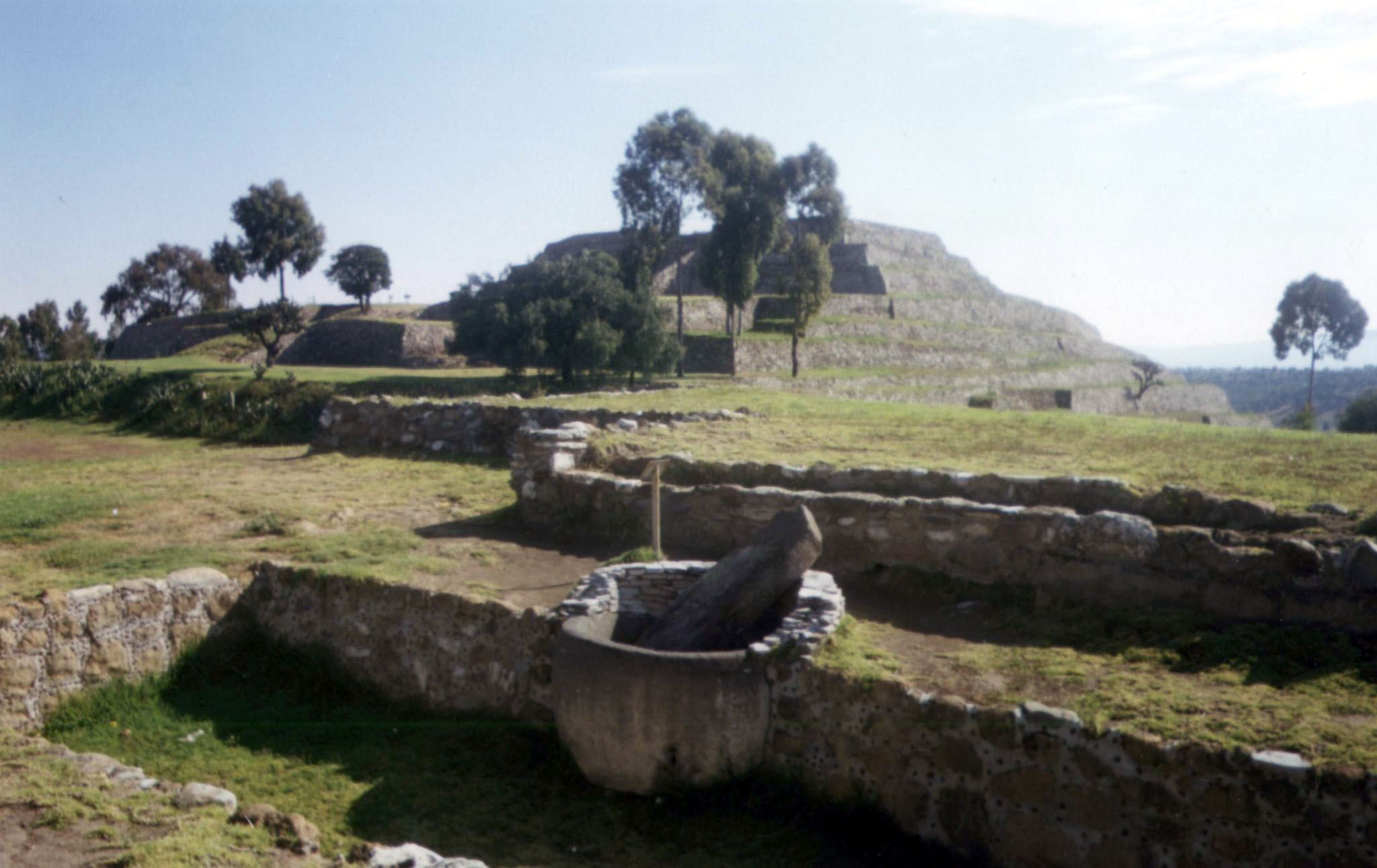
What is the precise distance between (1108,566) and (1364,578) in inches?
66.0

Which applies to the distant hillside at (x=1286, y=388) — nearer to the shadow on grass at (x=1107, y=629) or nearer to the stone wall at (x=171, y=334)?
the stone wall at (x=171, y=334)

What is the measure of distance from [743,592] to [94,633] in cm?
550

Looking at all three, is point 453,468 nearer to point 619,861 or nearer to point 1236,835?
point 619,861

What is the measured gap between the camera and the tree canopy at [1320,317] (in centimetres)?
4256

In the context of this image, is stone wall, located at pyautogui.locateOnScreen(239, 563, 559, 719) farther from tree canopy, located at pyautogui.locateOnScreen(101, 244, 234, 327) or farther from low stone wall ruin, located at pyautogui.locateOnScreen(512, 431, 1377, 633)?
tree canopy, located at pyautogui.locateOnScreen(101, 244, 234, 327)

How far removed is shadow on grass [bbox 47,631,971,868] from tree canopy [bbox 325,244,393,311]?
47.7 meters

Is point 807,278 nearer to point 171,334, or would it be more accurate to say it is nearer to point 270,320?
point 270,320

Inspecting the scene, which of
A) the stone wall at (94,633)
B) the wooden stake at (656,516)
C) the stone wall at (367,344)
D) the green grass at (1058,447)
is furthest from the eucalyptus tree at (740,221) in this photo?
the stone wall at (94,633)

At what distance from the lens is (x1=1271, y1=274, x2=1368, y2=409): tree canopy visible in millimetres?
42562

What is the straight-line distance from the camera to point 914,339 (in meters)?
47.2

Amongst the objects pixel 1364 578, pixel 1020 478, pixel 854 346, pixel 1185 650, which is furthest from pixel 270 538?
pixel 854 346

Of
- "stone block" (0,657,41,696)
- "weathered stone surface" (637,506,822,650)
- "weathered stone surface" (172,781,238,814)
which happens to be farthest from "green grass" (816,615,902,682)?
"stone block" (0,657,41,696)

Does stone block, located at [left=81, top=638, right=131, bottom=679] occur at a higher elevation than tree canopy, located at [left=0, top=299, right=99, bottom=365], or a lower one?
lower

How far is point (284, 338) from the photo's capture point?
42.3m
